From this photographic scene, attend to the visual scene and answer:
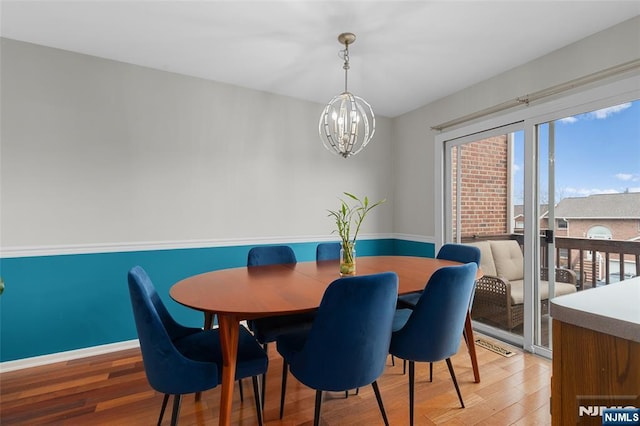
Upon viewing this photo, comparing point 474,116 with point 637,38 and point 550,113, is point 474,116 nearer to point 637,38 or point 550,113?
point 550,113

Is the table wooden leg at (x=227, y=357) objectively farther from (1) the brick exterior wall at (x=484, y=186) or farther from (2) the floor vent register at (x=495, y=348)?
(1) the brick exterior wall at (x=484, y=186)

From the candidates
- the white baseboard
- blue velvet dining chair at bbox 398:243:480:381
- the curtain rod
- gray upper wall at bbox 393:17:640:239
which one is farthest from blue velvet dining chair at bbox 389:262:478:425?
the white baseboard

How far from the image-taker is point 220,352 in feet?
5.13

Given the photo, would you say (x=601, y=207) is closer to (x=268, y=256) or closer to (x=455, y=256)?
(x=455, y=256)

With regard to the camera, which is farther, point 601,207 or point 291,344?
point 601,207

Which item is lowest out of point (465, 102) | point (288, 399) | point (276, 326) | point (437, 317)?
point (288, 399)

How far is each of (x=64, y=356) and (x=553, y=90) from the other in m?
4.44

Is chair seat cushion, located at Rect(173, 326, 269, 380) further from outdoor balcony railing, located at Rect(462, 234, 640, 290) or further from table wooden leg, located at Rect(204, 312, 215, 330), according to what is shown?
outdoor balcony railing, located at Rect(462, 234, 640, 290)

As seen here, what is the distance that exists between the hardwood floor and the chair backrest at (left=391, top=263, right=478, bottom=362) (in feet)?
1.49

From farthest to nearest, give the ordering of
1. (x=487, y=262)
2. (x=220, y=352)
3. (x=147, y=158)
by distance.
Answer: (x=487, y=262)
(x=147, y=158)
(x=220, y=352)

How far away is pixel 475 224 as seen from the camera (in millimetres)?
3238

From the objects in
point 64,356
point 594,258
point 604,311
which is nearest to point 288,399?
point 604,311

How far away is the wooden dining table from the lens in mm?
1335

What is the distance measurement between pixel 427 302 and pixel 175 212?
2394 mm
